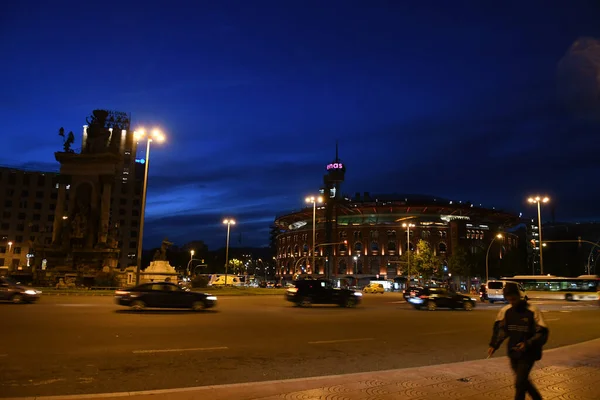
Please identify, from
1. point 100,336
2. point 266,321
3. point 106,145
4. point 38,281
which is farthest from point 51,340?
point 106,145

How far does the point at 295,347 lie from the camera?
1228 cm

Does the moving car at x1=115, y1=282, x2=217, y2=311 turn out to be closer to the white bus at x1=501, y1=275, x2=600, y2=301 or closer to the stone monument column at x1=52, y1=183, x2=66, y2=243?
the stone monument column at x1=52, y1=183, x2=66, y2=243

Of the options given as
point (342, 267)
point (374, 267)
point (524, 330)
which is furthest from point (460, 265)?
point (524, 330)

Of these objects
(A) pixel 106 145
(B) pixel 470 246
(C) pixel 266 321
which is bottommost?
(C) pixel 266 321

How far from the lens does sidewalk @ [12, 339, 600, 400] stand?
6.72 meters

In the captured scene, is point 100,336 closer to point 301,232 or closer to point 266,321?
point 266,321

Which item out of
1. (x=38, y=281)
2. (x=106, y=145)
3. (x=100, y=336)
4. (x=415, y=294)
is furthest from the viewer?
(x=106, y=145)

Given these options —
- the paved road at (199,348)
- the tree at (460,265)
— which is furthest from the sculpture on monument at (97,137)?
the tree at (460,265)

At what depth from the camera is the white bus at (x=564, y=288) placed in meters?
45.0

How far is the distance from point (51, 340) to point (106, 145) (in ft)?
152

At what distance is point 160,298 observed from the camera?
22141 mm

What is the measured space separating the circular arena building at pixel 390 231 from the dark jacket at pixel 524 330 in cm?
10920

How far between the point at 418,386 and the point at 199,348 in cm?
599

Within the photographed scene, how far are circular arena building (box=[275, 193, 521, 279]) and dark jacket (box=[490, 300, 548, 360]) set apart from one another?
109 meters
